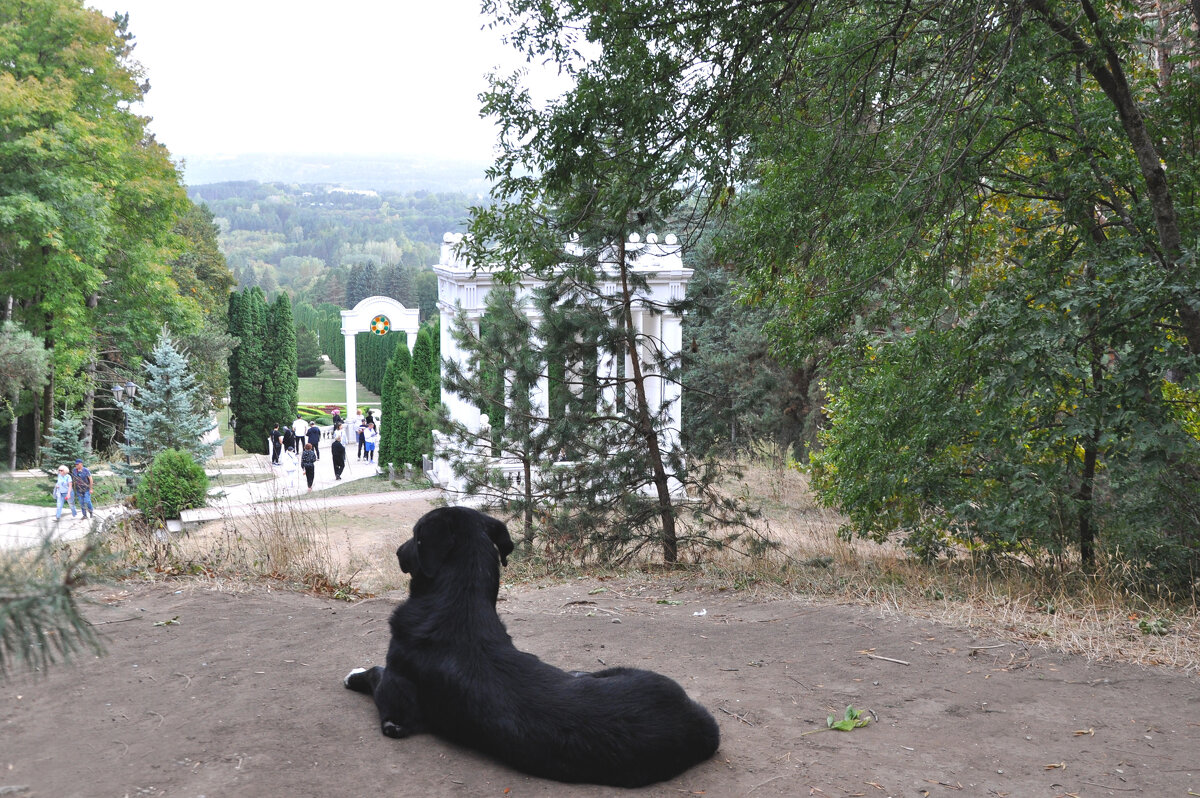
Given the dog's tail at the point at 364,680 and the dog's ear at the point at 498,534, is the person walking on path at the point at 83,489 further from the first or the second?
the dog's ear at the point at 498,534

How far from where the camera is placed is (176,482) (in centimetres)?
1675

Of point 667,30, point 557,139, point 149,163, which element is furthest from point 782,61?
point 149,163

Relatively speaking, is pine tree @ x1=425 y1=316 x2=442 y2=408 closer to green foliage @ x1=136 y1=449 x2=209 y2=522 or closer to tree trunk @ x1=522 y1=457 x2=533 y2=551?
green foliage @ x1=136 y1=449 x2=209 y2=522

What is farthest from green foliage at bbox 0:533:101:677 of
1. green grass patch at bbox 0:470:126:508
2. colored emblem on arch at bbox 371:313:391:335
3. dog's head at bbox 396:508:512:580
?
colored emblem on arch at bbox 371:313:391:335

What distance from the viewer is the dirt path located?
11.2 ft

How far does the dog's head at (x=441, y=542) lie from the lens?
154 inches

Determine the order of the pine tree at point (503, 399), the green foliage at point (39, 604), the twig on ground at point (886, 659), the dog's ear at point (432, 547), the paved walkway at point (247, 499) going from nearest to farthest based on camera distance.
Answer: the green foliage at point (39, 604), the paved walkway at point (247, 499), the dog's ear at point (432, 547), the twig on ground at point (886, 659), the pine tree at point (503, 399)

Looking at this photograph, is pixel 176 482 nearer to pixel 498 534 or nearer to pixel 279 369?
pixel 498 534

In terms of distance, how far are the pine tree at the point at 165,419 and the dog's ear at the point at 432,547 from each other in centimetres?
1853

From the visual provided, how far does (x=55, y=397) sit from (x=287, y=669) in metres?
31.4

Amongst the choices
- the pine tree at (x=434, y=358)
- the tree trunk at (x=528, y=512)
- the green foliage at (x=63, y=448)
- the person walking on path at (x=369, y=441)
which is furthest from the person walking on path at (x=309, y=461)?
the tree trunk at (x=528, y=512)

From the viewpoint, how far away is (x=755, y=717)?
430 cm

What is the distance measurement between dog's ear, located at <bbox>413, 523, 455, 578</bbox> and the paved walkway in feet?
4.46

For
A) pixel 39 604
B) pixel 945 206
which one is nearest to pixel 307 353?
pixel 945 206
